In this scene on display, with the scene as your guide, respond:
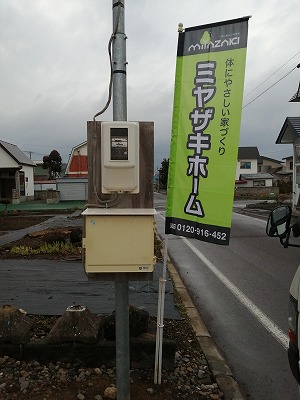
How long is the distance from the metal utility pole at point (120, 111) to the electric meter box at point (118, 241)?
15 cm

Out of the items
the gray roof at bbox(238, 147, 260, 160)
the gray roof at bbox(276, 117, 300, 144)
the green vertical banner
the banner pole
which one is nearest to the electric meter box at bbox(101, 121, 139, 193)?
the green vertical banner

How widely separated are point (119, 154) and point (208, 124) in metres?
0.78

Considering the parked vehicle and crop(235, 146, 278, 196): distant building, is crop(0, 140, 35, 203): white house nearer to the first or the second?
crop(235, 146, 278, 196): distant building

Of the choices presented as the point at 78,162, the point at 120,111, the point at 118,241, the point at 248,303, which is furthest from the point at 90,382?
the point at 78,162

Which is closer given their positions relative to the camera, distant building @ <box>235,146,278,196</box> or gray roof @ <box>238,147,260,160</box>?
distant building @ <box>235,146,278,196</box>

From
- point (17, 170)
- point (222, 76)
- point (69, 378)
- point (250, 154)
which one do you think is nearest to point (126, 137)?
point (222, 76)

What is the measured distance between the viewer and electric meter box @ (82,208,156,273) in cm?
247

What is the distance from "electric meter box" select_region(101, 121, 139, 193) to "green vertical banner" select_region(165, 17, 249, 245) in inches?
21.8

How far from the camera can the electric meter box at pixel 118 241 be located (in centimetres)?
247

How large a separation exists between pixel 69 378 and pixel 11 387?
48 centimetres

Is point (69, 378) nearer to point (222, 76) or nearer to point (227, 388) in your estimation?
point (227, 388)

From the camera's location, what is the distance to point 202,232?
9.56ft

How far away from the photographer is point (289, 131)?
20.4 m

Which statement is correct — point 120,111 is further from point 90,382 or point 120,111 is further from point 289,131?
point 289,131
